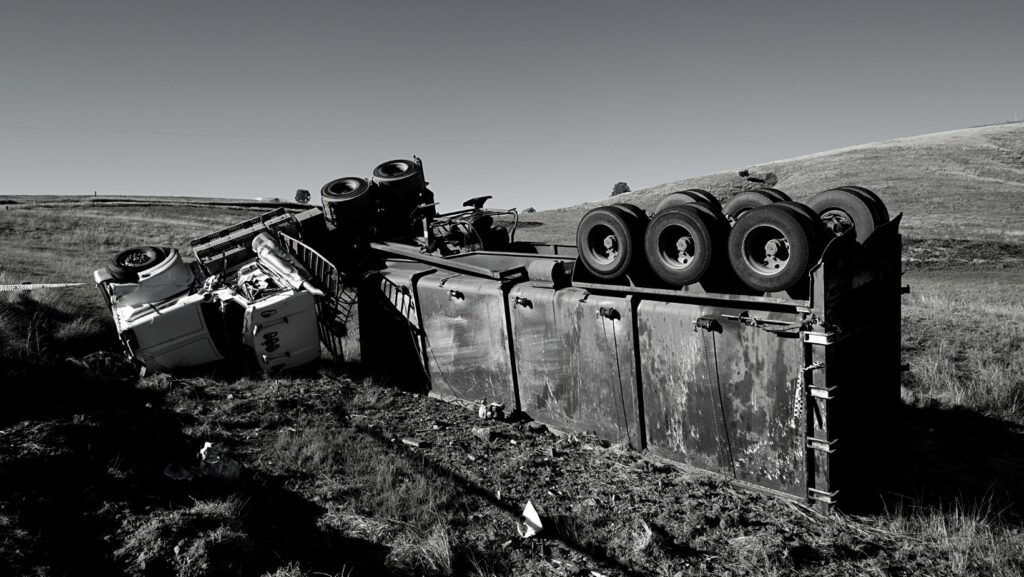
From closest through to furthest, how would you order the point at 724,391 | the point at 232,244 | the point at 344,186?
the point at 724,391 < the point at 232,244 < the point at 344,186

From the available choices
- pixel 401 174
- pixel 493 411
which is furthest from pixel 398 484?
pixel 401 174

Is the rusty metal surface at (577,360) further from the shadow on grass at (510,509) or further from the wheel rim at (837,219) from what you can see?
the wheel rim at (837,219)

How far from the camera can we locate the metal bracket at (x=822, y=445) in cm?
481

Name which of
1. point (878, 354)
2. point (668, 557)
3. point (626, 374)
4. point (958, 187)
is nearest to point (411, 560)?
point (668, 557)

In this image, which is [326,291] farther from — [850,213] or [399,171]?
[850,213]

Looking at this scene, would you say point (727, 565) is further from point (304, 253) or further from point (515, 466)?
point (304, 253)

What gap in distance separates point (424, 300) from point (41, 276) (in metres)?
11.5

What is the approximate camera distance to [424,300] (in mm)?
8320

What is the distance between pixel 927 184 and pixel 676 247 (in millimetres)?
31843

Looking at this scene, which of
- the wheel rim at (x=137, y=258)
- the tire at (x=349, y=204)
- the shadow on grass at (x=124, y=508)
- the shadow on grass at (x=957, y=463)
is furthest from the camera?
the tire at (x=349, y=204)

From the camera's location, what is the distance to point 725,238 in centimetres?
537

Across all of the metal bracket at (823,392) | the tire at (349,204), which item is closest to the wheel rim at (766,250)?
the metal bracket at (823,392)

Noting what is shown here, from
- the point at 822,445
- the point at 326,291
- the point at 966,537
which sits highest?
the point at 326,291

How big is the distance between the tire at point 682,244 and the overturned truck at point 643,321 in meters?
0.01
